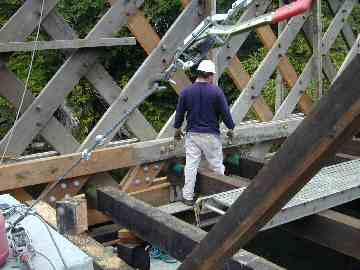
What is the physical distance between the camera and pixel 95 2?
9.61 m

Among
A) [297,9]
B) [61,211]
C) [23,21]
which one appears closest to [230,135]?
[23,21]

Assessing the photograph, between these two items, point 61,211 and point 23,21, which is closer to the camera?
point 61,211

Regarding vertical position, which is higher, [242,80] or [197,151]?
[242,80]

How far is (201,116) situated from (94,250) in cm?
204

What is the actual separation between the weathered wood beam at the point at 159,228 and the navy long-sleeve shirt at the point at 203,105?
1149 millimetres

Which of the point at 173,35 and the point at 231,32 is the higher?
the point at 173,35

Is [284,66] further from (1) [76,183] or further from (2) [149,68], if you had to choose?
(1) [76,183]

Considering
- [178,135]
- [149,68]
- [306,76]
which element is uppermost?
[306,76]

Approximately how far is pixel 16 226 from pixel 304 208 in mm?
2134

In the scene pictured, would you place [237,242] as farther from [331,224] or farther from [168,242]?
[331,224]

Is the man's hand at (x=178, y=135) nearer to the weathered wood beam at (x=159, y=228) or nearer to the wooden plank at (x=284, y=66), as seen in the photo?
the weathered wood beam at (x=159, y=228)

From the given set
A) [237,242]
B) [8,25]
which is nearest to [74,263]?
[237,242]

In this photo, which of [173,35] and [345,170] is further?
[173,35]

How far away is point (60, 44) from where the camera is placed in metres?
4.45
